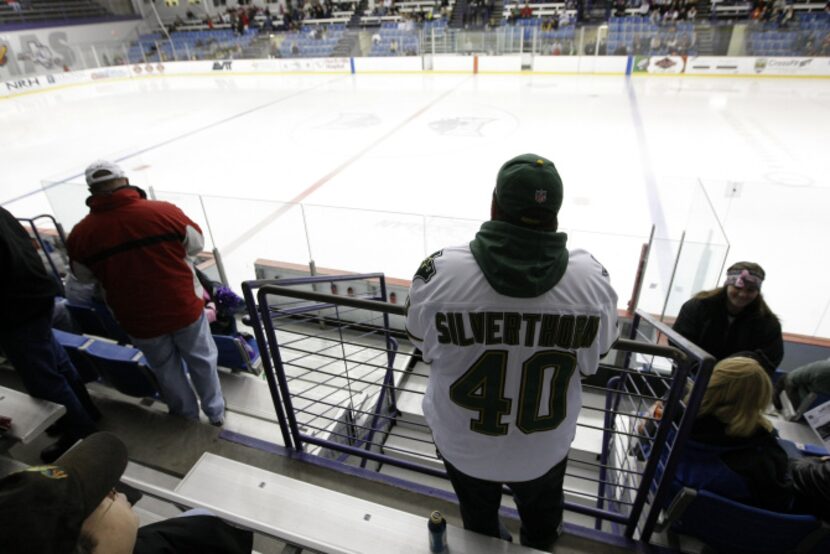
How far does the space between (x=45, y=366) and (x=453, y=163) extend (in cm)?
623

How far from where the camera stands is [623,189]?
6234mm

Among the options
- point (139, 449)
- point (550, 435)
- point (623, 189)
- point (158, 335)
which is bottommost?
point (623, 189)

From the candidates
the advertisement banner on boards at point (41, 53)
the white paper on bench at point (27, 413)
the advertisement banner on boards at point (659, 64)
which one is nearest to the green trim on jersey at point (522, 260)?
Result: the white paper on bench at point (27, 413)

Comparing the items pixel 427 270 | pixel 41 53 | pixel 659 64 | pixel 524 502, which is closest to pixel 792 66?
pixel 659 64

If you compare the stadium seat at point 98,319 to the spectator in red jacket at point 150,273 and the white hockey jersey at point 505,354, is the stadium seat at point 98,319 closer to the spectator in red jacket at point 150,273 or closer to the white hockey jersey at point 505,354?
the spectator in red jacket at point 150,273

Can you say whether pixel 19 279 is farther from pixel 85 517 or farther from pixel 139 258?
pixel 85 517

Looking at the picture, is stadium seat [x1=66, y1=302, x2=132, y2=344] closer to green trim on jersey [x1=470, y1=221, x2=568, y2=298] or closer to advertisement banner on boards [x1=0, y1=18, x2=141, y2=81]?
green trim on jersey [x1=470, y1=221, x2=568, y2=298]

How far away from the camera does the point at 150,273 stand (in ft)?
6.18

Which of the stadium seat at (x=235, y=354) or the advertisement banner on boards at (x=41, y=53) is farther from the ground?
the advertisement banner on boards at (x=41, y=53)

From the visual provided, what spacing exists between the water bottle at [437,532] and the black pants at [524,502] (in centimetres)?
10

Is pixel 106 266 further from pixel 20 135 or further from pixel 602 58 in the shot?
pixel 602 58

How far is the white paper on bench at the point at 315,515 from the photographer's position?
123 centimetres

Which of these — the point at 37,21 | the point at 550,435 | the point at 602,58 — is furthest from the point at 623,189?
the point at 37,21

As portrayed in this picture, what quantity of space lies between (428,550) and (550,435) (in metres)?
0.46
